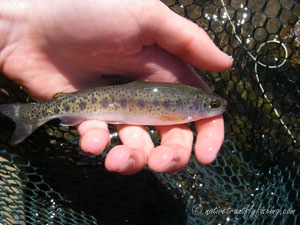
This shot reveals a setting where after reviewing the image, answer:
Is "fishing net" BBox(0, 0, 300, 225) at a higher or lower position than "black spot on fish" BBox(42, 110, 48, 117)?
lower

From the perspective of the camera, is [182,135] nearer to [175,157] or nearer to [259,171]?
[175,157]

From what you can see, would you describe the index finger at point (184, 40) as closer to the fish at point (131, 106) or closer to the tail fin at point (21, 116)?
the fish at point (131, 106)

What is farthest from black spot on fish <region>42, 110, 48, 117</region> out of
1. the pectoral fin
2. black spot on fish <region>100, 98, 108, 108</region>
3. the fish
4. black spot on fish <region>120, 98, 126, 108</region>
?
black spot on fish <region>120, 98, 126, 108</region>

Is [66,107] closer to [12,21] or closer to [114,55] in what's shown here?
[114,55]

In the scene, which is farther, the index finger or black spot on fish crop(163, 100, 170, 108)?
black spot on fish crop(163, 100, 170, 108)

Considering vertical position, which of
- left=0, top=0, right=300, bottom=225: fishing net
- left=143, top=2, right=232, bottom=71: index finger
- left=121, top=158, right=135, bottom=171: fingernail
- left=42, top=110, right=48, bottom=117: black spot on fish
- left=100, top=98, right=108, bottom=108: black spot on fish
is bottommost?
left=0, top=0, right=300, bottom=225: fishing net

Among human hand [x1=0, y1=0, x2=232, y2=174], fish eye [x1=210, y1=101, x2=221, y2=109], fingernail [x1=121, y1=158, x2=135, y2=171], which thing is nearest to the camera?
fingernail [x1=121, y1=158, x2=135, y2=171]

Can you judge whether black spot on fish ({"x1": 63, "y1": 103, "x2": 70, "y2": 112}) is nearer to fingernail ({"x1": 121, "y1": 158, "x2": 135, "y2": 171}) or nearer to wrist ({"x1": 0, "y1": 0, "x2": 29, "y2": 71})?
wrist ({"x1": 0, "y1": 0, "x2": 29, "y2": 71})

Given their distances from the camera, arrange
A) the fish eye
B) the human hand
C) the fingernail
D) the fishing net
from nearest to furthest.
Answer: the fingernail → the human hand → the fish eye → the fishing net
